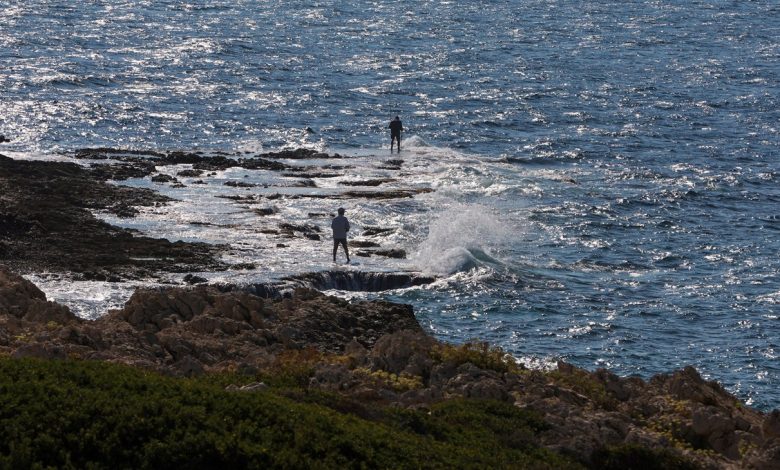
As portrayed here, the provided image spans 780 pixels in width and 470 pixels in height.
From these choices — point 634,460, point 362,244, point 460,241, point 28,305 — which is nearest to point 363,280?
point 362,244

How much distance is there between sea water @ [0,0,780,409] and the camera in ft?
87.7

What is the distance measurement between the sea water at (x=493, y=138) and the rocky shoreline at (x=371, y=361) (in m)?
3.11

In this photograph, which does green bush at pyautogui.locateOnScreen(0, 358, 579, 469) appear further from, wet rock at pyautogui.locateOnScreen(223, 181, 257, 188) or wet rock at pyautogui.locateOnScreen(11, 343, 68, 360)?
wet rock at pyautogui.locateOnScreen(223, 181, 257, 188)

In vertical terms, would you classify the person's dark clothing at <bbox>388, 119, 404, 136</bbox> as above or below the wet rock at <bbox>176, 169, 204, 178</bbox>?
above

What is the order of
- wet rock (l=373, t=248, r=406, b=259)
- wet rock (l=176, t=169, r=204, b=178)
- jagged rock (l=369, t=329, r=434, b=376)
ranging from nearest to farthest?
jagged rock (l=369, t=329, r=434, b=376), wet rock (l=373, t=248, r=406, b=259), wet rock (l=176, t=169, r=204, b=178)

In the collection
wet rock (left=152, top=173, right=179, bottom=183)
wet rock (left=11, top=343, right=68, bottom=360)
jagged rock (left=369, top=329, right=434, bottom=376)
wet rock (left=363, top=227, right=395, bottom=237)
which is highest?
wet rock (left=11, top=343, right=68, bottom=360)

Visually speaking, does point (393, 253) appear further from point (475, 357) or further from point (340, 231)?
point (475, 357)

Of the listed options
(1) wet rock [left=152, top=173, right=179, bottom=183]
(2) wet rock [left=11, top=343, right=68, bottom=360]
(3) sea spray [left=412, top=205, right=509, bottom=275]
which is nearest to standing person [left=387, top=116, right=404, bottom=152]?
(3) sea spray [left=412, top=205, right=509, bottom=275]

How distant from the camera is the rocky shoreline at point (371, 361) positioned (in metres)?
16.2

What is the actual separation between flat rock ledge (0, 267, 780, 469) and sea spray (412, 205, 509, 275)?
258 inches

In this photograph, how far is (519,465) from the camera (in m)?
13.7

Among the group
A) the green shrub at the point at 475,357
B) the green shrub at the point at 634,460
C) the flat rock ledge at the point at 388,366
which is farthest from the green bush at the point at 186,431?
the green shrub at the point at 475,357

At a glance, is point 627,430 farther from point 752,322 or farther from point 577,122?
point 577,122

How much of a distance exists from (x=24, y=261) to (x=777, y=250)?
18.4m
